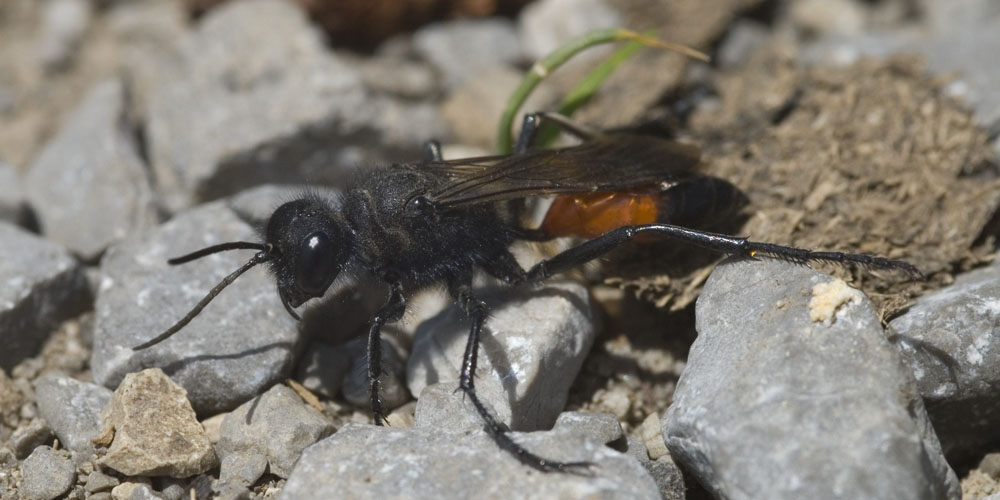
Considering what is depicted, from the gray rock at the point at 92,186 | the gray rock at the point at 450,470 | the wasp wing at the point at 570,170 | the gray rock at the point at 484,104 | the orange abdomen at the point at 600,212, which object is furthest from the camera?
the gray rock at the point at 484,104

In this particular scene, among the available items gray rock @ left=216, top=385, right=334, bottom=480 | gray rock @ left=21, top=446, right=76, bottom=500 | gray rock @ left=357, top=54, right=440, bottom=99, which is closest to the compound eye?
gray rock @ left=216, top=385, right=334, bottom=480

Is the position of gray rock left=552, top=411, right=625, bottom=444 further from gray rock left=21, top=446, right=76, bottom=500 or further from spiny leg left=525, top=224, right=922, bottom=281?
gray rock left=21, top=446, right=76, bottom=500

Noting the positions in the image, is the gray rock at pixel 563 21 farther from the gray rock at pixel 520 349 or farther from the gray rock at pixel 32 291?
the gray rock at pixel 32 291

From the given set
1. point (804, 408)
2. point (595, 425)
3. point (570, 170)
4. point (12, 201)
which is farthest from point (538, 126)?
point (12, 201)

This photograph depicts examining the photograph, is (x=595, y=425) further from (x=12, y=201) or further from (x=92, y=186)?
(x=12, y=201)

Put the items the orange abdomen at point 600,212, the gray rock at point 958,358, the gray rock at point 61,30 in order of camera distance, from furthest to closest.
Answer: the gray rock at point 61,30 → the orange abdomen at point 600,212 → the gray rock at point 958,358

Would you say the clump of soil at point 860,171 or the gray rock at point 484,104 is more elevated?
the clump of soil at point 860,171

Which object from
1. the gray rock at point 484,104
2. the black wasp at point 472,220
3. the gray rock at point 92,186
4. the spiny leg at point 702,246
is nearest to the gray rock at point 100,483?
the black wasp at point 472,220

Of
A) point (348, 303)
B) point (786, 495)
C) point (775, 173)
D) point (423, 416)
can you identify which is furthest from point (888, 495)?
point (348, 303)
